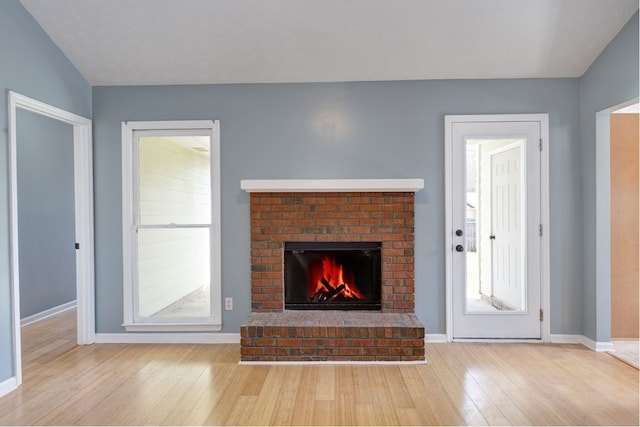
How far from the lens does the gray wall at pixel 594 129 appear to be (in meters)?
3.10

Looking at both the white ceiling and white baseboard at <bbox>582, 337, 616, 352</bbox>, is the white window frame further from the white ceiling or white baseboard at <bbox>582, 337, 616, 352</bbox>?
white baseboard at <bbox>582, 337, 616, 352</bbox>

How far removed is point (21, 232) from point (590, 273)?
230 inches

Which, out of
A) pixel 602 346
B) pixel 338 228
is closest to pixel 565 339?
pixel 602 346

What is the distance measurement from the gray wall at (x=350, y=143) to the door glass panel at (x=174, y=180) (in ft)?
0.66

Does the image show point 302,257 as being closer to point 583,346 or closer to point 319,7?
point 319,7

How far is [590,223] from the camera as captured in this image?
11.4ft

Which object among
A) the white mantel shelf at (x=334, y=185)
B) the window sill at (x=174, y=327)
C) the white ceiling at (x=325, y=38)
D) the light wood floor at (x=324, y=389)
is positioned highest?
the white ceiling at (x=325, y=38)

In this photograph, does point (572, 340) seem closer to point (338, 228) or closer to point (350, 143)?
point (338, 228)

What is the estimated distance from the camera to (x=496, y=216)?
3658 millimetres

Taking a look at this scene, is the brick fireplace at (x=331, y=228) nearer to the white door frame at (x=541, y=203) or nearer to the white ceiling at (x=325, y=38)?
the white door frame at (x=541, y=203)

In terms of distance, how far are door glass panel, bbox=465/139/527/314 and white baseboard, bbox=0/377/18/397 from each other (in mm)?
3582

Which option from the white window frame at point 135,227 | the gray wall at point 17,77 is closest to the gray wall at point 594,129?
the white window frame at point 135,227

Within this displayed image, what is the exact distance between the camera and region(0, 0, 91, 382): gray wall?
2715 millimetres

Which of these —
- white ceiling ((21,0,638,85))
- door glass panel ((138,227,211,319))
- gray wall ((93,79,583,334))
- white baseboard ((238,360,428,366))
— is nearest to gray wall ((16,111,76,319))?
gray wall ((93,79,583,334))
